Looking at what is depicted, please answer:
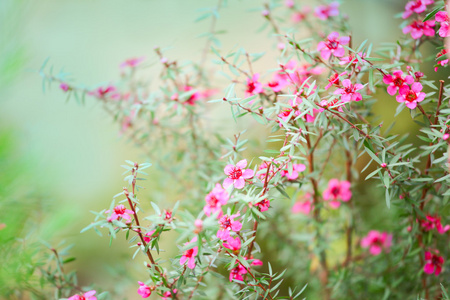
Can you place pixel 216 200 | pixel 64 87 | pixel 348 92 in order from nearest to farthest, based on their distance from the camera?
pixel 216 200 → pixel 348 92 → pixel 64 87

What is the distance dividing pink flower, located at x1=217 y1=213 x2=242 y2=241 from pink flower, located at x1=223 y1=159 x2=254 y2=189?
0.05 m

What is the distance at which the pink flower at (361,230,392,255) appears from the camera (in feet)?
3.56

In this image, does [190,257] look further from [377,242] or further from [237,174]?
[377,242]

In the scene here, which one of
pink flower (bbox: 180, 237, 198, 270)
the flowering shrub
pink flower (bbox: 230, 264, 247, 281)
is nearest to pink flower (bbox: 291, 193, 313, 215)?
the flowering shrub

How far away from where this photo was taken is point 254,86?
82 centimetres

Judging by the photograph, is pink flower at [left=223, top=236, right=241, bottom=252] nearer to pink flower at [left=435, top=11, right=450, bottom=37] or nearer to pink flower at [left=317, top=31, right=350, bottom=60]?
pink flower at [left=317, top=31, right=350, bottom=60]

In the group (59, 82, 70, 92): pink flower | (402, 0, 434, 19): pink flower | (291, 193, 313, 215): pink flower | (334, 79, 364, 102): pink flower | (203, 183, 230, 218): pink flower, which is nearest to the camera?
(203, 183, 230, 218): pink flower

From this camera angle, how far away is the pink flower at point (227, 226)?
0.63 m

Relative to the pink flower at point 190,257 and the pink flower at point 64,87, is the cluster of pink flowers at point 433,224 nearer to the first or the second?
the pink flower at point 190,257

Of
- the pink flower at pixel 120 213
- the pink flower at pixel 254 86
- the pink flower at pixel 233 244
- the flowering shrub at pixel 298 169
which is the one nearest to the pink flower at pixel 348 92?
the flowering shrub at pixel 298 169

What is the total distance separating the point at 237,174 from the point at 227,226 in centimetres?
9

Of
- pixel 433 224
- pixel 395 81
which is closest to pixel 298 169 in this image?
pixel 395 81

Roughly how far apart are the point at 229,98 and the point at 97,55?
1.50m

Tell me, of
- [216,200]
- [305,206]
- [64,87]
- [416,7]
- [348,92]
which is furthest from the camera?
[305,206]
